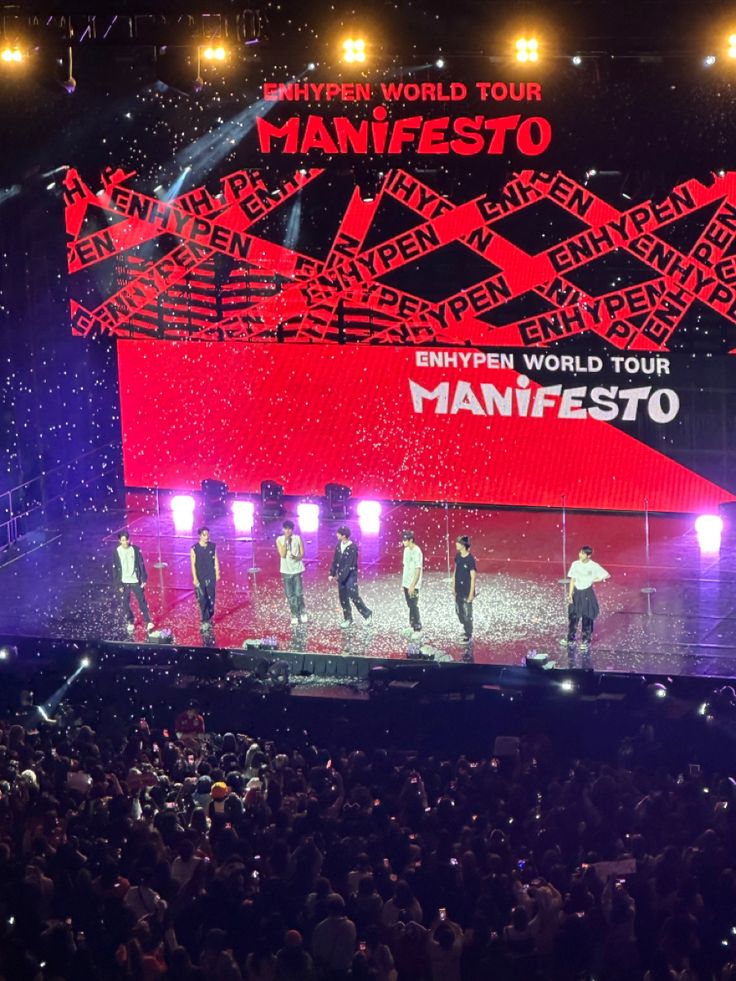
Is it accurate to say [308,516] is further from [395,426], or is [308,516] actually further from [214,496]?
[395,426]

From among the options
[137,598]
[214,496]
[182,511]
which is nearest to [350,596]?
[137,598]

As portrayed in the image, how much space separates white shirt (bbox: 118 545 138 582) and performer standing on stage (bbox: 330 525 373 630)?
80.4 inches

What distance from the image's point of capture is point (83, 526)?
22141mm

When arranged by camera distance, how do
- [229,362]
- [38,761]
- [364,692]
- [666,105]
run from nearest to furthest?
1. [38,761]
2. [364,692]
3. [666,105]
4. [229,362]

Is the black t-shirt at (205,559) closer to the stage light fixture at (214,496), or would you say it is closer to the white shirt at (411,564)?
the white shirt at (411,564)

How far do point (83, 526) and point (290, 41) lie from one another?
7351 mm

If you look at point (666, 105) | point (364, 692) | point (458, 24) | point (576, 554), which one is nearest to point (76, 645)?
point (364, 692)

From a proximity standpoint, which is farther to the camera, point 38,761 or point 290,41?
point 290,41

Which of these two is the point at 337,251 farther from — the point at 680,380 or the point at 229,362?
the point at 680,380

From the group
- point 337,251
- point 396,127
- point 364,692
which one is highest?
→ point 396,127

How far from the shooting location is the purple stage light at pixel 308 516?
21.7 m

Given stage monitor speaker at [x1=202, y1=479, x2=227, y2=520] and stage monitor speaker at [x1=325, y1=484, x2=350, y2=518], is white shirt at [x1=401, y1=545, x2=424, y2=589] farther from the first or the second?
stage monitor speaker at [x1=202, y1=479, x2=227, y2=520]

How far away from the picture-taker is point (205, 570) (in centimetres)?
1786

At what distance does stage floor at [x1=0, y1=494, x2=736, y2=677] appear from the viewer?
17.3m
